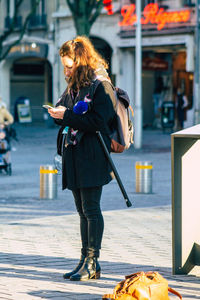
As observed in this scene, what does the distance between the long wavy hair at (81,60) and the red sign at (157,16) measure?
24.6 m

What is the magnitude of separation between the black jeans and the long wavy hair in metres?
0.85

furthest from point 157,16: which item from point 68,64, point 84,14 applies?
point 68,64

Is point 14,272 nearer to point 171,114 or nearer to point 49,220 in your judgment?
point 49,220

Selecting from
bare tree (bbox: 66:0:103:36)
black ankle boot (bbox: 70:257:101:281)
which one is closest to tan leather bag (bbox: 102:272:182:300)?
black ankle boot (bbox: 70:257:101:281)

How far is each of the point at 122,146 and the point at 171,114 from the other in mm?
25918

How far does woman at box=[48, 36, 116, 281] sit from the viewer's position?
6.18m

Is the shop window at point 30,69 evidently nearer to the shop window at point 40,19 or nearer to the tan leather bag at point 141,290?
the shop window at point 40,19

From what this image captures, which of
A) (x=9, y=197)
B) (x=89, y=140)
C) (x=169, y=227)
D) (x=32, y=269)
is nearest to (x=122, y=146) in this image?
(x=89, y=140)

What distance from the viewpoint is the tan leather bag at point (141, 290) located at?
203 inches

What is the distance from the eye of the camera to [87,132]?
6.26m

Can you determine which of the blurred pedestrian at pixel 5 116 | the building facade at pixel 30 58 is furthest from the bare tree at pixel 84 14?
the building facade at pixel 30 58

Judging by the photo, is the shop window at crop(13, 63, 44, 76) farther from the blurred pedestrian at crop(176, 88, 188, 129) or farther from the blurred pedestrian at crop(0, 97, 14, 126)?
the blurred pedestrian at crop(0, 97, 14, 126)

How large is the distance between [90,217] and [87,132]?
2.26 feet

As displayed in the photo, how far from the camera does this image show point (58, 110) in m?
6.18
